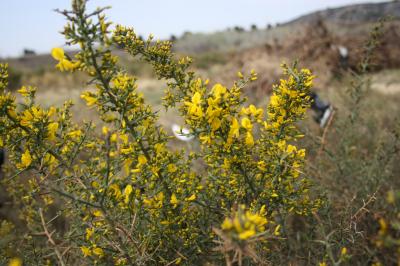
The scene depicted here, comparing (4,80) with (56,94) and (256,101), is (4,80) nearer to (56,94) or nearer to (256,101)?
(256,101)

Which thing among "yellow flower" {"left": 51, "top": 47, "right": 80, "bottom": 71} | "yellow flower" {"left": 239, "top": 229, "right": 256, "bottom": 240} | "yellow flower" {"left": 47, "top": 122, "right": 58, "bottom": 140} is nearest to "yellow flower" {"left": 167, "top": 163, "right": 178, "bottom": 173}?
"yellow flower" {"left": 47, "top": 122, "right": 58, "bottom": 140}

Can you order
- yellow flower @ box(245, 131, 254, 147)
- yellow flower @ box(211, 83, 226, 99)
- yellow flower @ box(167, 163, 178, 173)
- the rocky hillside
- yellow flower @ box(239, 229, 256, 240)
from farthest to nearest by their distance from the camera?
the rocky hillside → yellow flower @ box(167, 163, 178, 173) → yellow flower @ box(245, 131, 254, 147) → yellow flower @ box(211, 83, 226, 99) → yellow flower @ box(239, 229, 256, 240)

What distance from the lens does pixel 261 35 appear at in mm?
30281

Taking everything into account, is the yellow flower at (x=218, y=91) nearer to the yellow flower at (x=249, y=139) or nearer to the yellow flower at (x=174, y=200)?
the yellow flower at (x=249, y=139)

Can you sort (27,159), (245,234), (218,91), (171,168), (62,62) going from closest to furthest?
(245,234), (62,62), (218,91), (27,159), (171,168)

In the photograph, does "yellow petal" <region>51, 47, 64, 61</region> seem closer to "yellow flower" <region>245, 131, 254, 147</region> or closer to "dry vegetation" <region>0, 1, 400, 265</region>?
"dry vegetation" <region>0, 1, 400, 265</region>

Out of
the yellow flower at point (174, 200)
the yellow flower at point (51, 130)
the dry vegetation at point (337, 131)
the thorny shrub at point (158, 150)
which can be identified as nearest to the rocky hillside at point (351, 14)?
the dry vegetation at point (337, 131)

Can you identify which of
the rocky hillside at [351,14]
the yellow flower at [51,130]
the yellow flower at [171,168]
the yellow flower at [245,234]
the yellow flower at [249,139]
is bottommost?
the rocky hillside at [351,14]

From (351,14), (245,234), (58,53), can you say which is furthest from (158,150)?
(351,14)

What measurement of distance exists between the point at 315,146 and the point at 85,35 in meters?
2.19

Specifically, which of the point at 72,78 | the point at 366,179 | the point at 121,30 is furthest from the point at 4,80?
the point at 72,78

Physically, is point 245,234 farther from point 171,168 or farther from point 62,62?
point 62,62

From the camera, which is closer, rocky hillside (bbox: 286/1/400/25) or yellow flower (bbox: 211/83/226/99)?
yellow flower (bbox: 211/83/226/99)

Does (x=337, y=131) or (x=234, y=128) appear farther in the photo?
(x=337, y=131)
